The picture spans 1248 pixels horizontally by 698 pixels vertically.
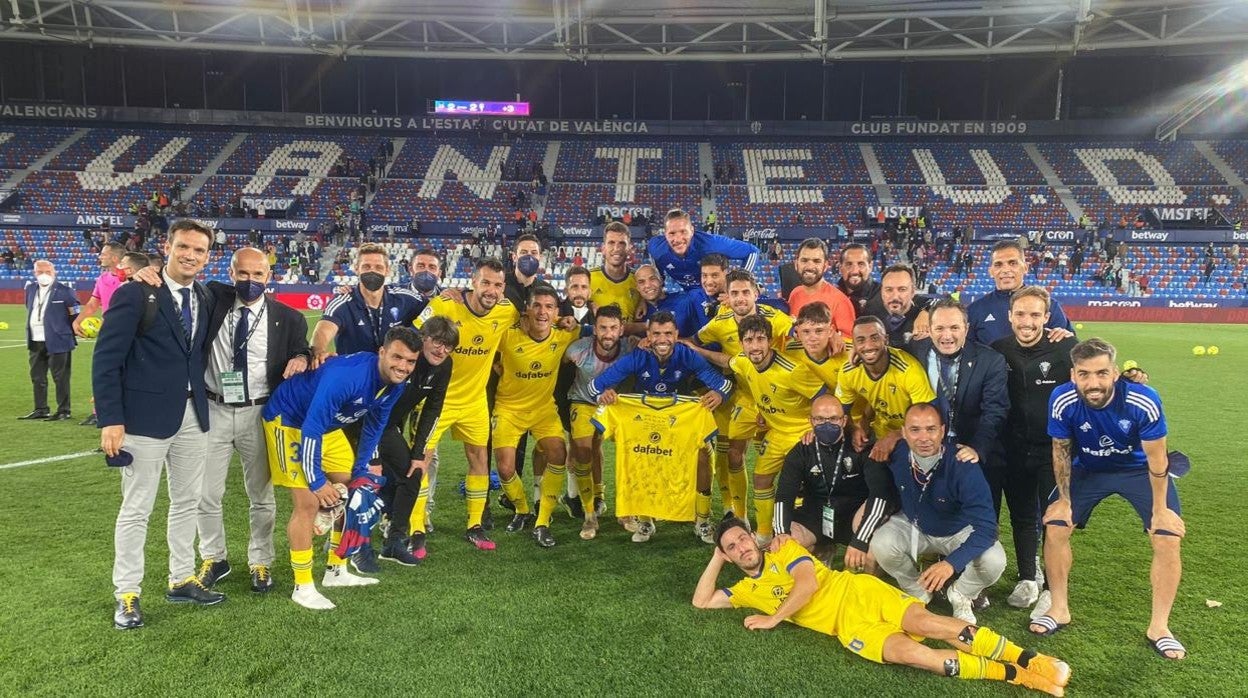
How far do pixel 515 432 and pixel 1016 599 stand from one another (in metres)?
3.73

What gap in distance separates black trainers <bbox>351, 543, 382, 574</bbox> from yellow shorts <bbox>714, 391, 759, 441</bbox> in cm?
269

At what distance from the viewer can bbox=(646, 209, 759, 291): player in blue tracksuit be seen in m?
6.47

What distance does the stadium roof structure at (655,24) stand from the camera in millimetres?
24594

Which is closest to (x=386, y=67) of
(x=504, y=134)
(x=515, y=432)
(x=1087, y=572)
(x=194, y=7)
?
(x=504, y=134)

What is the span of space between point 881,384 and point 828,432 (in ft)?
1.58

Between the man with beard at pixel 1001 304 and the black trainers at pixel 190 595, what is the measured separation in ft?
16.9

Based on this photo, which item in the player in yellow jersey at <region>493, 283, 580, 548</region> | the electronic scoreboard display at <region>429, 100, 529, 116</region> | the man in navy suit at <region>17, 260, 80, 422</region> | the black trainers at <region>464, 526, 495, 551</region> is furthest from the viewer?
the electronic scoreboard display at <region>429, 100, 529, 116</region>

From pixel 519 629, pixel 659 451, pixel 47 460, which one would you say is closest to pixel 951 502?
pixel 659 451

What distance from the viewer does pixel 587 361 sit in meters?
5.96

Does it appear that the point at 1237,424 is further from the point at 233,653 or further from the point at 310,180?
the point at 310,180

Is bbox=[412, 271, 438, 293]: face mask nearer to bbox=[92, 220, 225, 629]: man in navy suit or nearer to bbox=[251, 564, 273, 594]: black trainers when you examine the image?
bbox=[92, 220, 225, 629]: man in navy suit

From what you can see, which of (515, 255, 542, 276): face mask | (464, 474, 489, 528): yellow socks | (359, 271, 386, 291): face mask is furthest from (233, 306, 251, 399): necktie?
(515, 255, 542, 276): face mask

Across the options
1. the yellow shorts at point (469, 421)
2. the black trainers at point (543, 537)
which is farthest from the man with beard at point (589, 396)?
the yellow shorts at point (469, 421)

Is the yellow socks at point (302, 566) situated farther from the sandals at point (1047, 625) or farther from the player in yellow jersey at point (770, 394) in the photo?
the sandals at point (1047, 625)
